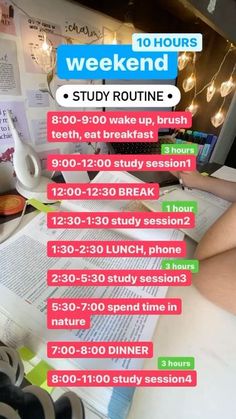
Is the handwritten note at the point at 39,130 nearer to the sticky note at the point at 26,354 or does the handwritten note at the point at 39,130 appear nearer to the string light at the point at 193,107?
the sticky note at the point at 26,354

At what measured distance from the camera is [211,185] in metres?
0.69

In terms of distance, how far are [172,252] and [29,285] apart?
248mm

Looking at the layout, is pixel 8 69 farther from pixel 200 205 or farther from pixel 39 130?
pixel 200 205

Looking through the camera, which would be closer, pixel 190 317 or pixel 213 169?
pixel 190 317

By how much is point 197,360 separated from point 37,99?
2.17 ft

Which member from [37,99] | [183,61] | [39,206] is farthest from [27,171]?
[183,61]

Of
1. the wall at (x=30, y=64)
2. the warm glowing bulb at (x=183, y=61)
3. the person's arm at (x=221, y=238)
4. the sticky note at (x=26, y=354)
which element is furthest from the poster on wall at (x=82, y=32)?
the sticky note at (x=26, y=354)

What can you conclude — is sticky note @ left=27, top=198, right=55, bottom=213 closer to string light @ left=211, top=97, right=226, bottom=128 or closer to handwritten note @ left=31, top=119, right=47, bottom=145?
handwritten note @ left=31, top=119, right=47, bottom=145

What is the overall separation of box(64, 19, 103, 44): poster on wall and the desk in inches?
28.0

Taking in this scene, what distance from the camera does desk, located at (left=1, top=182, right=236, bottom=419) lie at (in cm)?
23

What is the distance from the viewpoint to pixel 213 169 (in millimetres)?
971

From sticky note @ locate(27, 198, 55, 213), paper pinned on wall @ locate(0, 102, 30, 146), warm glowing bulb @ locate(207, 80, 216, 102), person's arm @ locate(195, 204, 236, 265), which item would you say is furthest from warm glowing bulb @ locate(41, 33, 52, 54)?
warm glowing bulb @ locate(207, 80, 216, 102)

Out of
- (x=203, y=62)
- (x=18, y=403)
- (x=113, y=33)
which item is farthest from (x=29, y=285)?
(x=203, y=62)

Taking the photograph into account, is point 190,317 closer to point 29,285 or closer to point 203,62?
point 29,285
